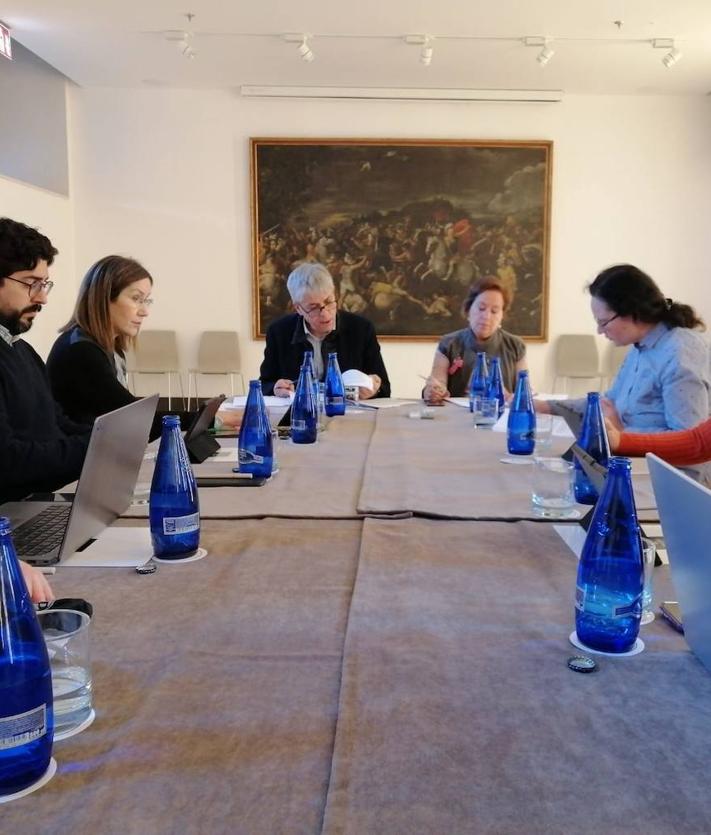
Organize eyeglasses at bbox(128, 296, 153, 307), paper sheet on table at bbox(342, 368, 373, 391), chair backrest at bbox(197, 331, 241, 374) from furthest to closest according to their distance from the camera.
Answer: chair backrest at bbox(197, 331, 241, 374), paper sheet on table at bbox(342, 368, 373, 391), eyeglasses at bbox(128, 296, 153, 307)

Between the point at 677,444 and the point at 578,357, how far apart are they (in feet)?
15.9

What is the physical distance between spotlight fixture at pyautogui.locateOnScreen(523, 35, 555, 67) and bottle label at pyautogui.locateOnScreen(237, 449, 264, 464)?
4426 millimetres

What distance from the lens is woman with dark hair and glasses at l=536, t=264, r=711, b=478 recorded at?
90.9 inches

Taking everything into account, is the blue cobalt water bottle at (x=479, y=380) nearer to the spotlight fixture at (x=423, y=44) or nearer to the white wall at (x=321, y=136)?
the spotlight fixture at (x=423, y=44)

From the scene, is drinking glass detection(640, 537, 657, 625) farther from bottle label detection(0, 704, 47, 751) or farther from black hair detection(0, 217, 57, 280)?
black hair detection(0, 217, 57, 280)

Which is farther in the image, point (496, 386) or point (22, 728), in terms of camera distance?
point (496, 386)

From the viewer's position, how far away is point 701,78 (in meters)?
5.93

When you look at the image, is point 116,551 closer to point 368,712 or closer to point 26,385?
point 368,712

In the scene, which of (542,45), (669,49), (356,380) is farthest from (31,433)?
(669,49)

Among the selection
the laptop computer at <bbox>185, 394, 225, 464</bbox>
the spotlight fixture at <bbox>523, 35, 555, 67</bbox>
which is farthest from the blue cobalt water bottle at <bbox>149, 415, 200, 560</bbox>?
the spotlight fixture at <bbox>523, 35, 555, 67</bbox>

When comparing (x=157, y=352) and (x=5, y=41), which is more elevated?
(x=5, y=41)

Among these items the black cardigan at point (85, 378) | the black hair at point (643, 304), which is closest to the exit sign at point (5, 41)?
the black cardigan at point (85, 378)

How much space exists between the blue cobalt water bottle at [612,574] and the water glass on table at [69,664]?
0.58 metres

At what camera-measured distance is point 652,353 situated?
2.48 meters
